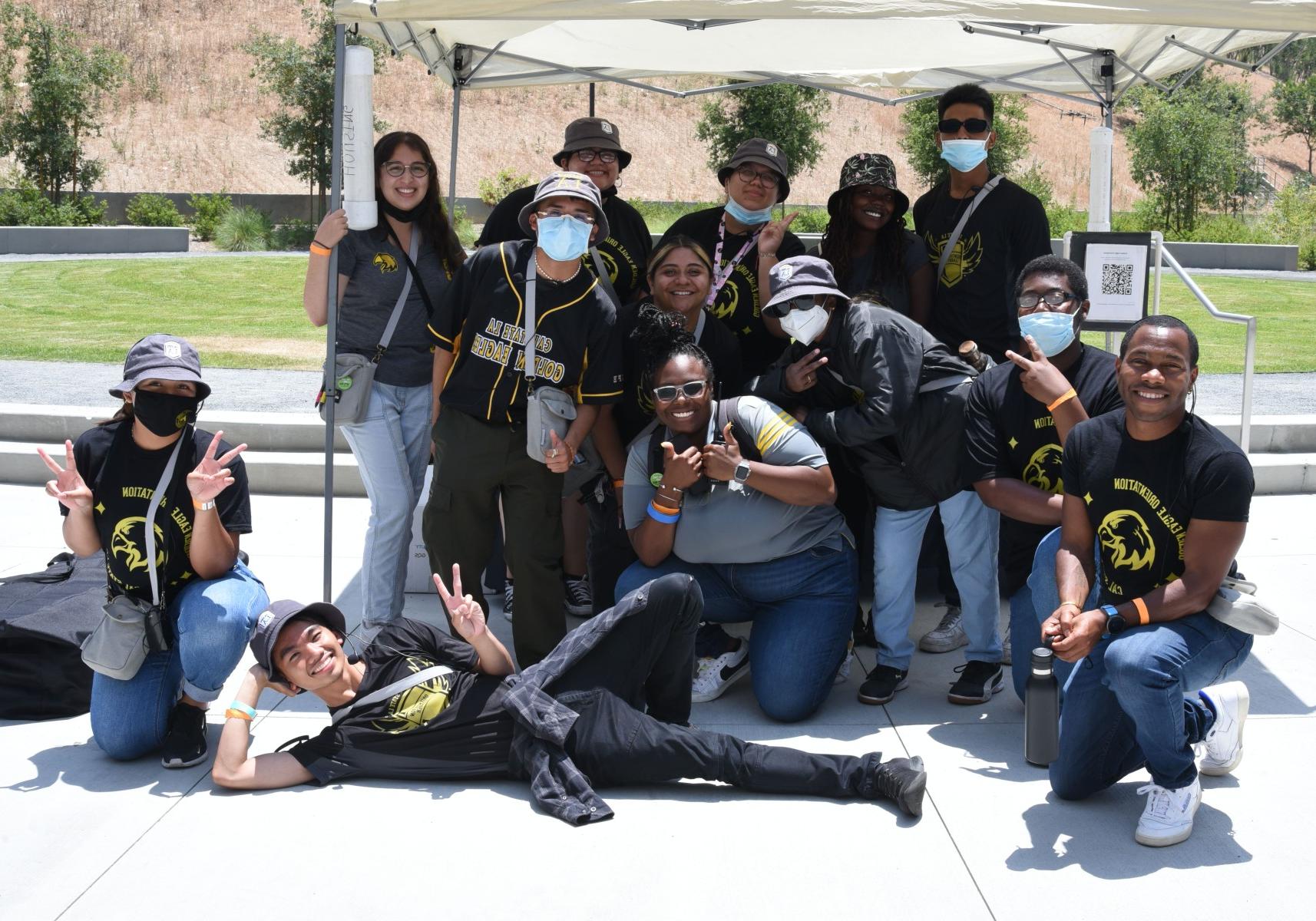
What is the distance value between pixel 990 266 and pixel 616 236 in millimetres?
1623

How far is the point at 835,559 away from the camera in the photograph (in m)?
4.45

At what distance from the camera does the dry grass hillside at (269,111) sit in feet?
143

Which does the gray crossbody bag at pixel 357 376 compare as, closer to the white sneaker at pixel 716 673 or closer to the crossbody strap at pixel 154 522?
the crossbody strap at pixel 154 522

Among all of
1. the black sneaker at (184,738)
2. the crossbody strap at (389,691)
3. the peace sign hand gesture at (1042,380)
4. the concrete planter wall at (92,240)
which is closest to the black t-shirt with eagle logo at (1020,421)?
Answer: the peace sign hand gesture at (1042,380)

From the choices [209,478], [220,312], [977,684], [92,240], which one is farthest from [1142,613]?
[92,240]

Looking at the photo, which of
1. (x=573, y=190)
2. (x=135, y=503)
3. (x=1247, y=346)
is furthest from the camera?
(x=1247, y=346)

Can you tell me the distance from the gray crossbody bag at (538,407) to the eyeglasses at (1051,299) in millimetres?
1650

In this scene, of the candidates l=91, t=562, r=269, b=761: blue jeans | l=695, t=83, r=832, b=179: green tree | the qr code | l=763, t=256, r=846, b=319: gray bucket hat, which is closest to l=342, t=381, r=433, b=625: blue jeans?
l=91, t=562, r=269, b=761: blue jeans

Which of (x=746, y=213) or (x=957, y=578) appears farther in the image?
(x=746, y=213)

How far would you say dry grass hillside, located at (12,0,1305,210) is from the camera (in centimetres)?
4359

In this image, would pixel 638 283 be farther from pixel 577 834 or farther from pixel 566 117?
pixel 566 117

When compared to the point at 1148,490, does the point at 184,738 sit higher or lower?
lower

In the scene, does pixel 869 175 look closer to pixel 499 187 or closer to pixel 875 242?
pixel 875 242

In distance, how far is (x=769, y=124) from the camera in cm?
2655
